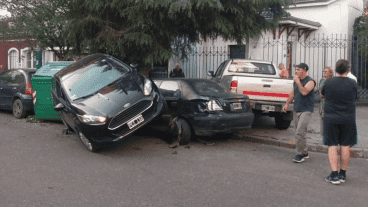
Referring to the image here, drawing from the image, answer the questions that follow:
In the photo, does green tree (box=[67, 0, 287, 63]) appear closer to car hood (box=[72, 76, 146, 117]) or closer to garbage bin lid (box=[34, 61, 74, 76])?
garbage bin lid (box=[34, 61, 74, 76])

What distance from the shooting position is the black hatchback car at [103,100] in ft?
21.5

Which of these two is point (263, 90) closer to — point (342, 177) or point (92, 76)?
point (342, 177)

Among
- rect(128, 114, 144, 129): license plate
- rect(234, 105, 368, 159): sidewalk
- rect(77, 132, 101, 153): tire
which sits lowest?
rect(234, 105, 368, 159): sidewalk

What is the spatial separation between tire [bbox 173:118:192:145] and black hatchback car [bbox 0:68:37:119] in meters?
5.65

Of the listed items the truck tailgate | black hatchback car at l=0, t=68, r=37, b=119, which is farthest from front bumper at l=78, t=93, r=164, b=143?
black hatchback car at l=0, t=68, r=37, b=119

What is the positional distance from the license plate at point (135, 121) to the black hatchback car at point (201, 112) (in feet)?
2.38

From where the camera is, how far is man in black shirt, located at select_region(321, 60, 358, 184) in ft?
16.8

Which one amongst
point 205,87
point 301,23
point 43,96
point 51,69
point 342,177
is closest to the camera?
point 342,177

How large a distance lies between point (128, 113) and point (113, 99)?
16.6 inches

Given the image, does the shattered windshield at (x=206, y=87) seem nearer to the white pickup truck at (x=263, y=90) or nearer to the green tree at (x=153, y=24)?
the white pickup truck at (x=263, y=90)

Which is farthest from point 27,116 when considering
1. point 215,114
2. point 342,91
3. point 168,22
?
point 342,91

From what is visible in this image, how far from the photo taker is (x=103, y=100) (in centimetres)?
686

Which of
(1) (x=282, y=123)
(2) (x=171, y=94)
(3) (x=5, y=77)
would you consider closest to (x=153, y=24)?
(2) (x=171, y=94)

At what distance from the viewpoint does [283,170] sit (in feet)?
19.2
